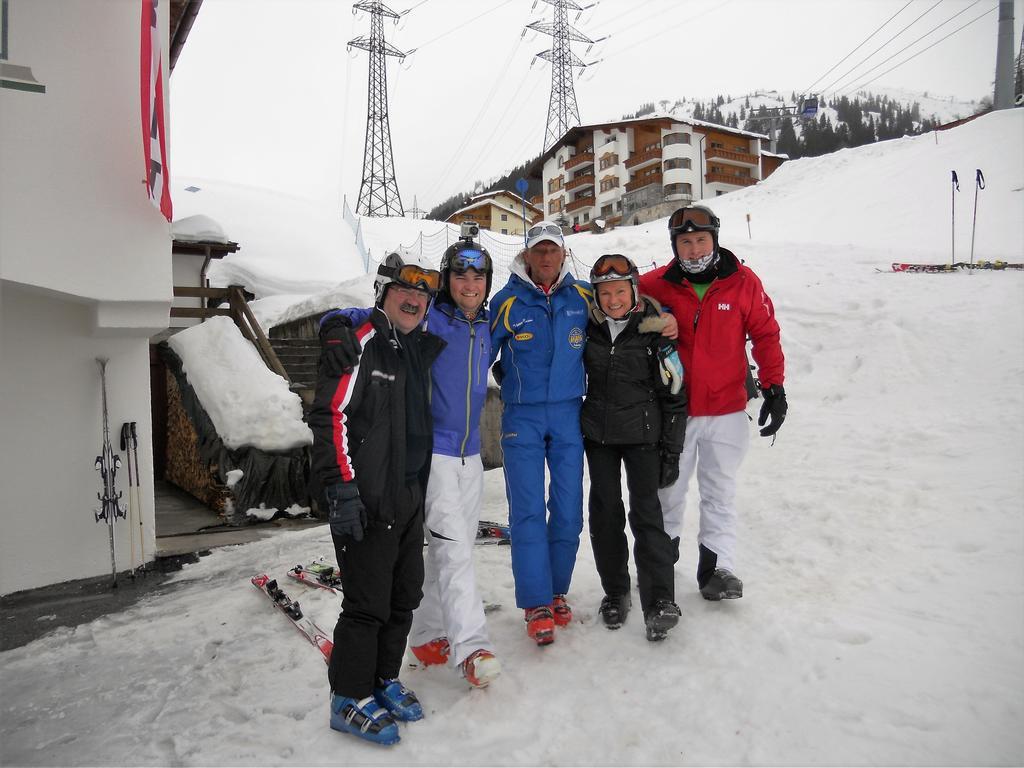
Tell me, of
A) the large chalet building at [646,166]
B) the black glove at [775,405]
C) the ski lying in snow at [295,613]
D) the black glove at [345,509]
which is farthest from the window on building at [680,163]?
the black glove at [345,509]

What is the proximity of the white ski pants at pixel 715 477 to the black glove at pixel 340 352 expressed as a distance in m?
1.88

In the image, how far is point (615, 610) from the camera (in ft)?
11.3

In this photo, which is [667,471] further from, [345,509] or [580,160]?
[580,160]

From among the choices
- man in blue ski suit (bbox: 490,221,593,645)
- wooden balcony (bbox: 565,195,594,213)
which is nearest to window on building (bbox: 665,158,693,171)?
wooden balcony (bbox: 565,195,594,213)

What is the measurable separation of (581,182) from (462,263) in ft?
159

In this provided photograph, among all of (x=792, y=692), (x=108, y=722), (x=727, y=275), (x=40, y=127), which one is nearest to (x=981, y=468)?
(x=727, y=275)

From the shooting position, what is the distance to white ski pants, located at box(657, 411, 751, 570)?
356 cm

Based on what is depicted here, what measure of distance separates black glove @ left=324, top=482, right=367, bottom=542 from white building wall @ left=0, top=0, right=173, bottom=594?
2705 mm

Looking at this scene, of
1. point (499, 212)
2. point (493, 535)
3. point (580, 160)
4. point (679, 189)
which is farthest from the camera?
point (499, 212)

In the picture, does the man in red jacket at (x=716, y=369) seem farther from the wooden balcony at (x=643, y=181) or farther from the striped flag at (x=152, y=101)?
the wooden balcony at (x=643, y=181)

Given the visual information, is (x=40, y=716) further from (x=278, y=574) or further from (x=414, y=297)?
(x=414, y=297)

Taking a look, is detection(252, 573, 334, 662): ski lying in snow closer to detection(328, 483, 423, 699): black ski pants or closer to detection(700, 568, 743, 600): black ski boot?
detection(328, 483, 423, 699): black ski pants

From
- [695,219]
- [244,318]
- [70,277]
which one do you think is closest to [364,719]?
[695,219]

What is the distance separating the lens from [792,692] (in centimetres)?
266
